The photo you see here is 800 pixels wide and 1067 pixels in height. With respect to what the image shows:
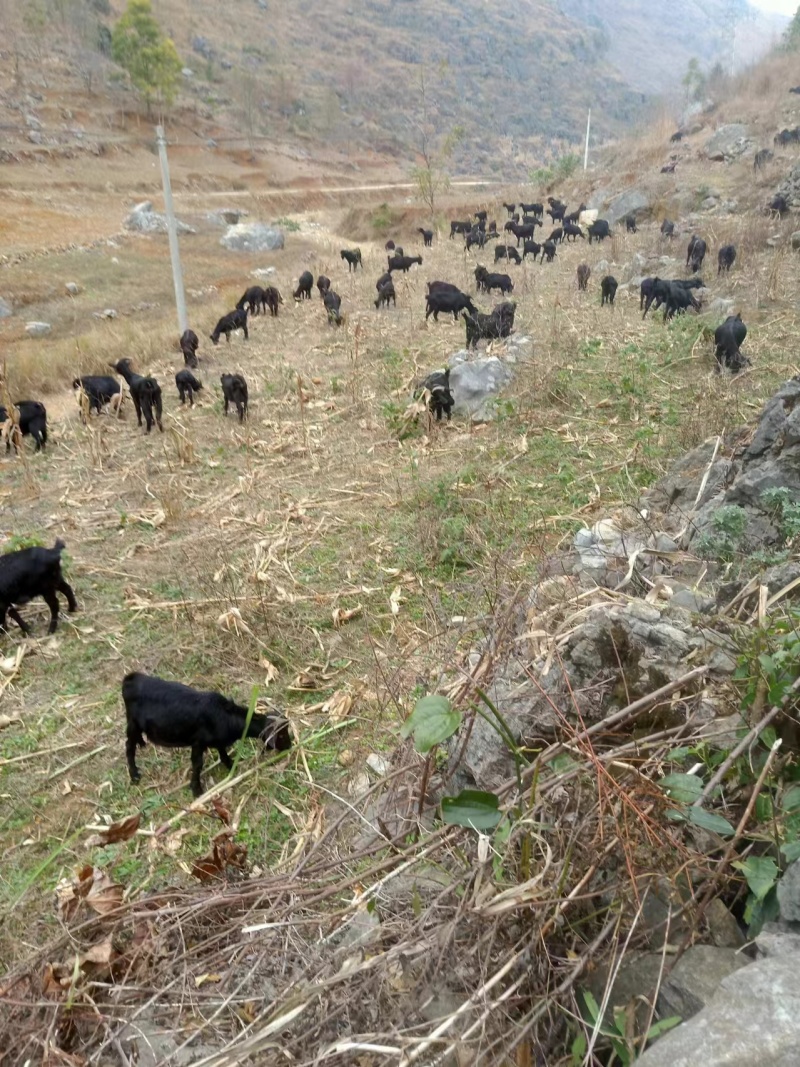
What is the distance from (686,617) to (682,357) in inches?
307

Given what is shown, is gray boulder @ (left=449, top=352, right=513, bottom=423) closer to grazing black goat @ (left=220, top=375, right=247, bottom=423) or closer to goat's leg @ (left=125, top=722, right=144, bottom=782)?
grazing black goat @ (left=220, top=375, right=247, bottom=423)

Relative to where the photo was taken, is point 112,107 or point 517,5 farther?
point 517,5

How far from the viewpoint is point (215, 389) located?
476 inches

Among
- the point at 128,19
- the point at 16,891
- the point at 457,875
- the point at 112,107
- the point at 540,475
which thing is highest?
the point at 128,19

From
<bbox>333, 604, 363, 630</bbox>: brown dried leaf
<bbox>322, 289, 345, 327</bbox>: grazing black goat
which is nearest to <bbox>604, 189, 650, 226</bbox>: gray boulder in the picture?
<bbox>322, 289, 345, 327</bbox>: grazing black goat

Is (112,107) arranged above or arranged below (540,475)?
above

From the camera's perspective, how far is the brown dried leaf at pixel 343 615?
5.68 m

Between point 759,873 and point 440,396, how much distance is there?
25.7 ft

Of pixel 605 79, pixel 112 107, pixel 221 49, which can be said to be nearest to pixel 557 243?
pixel 112 107

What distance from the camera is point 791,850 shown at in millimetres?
1883

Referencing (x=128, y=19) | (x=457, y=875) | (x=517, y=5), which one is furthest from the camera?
(x=517, y=5)

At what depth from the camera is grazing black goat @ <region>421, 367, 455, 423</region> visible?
9281 millimetres

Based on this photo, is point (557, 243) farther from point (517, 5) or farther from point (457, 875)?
point (517, 5)

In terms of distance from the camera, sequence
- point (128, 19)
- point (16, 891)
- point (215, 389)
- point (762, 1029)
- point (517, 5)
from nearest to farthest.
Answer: point (762, 1029), point (16, 891), point (215, 389), point (128, 19), point (517, 5)
